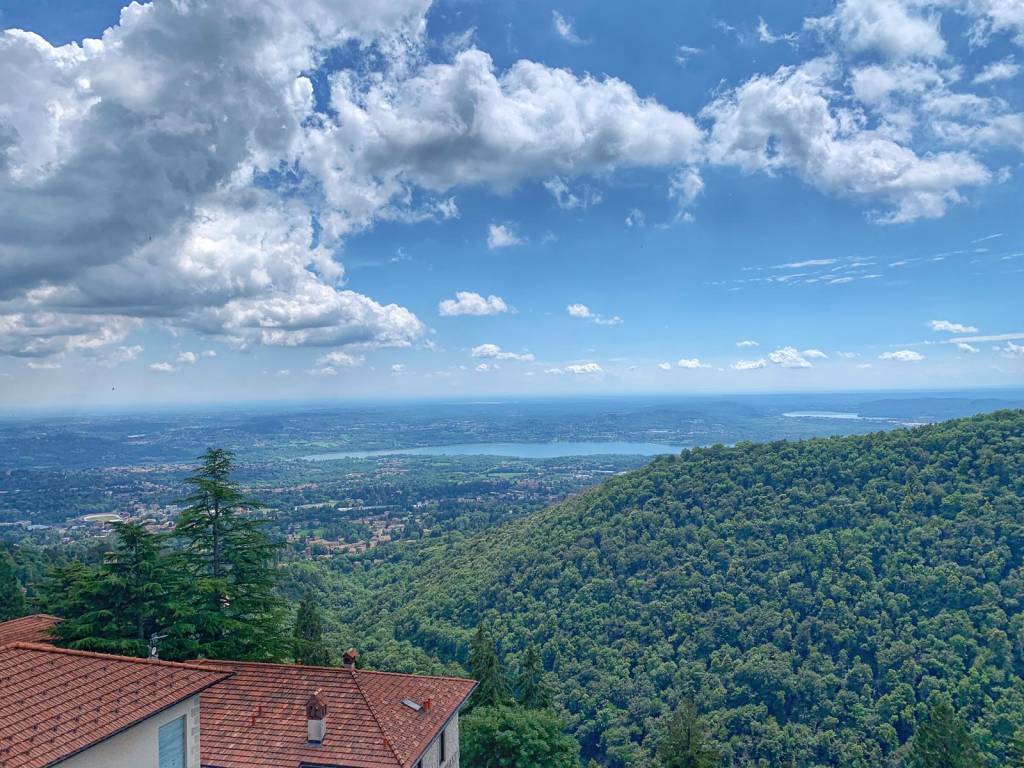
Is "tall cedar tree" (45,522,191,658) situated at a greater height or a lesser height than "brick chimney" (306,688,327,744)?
greater

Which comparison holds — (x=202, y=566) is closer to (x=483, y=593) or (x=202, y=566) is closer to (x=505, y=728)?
(x=505, y=728)

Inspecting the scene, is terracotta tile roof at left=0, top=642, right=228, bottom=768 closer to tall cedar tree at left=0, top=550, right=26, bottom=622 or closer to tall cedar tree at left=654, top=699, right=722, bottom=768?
tall cedar tree at left=654, top=699, right=722, bottom=768

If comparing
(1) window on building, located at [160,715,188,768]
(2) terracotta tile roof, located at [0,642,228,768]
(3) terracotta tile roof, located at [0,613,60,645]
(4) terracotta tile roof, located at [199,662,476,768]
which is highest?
(2) terracotta tile roof, located at [0,642,228,768]

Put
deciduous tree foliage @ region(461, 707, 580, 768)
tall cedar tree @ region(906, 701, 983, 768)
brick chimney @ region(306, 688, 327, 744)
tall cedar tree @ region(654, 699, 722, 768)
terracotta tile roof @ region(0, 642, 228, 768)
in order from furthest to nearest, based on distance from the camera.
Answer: tall cedar tree @ region(906, 701, 983, 768) → tall cedar tree @ region(654, 699, 722, 768) → deciduous tree foliage @ region(461, 707, 580, 768) → brick chimney @ region(306, 688, 327, 744) → terracotta tile roof @ region(0, 642, 228, 768)

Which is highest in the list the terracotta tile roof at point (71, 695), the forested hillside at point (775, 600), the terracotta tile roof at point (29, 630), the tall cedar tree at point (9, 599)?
the terracotta tile roof at point (71, 695)

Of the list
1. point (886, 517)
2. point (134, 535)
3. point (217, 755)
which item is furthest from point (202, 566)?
point (886, 517)

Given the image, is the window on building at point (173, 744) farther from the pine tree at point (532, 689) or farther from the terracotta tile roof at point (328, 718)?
the pine tree at point (532, 689)

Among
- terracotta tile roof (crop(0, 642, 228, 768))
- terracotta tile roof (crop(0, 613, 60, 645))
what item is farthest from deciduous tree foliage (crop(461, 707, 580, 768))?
terracotta tile roof (crop(0, 613, 60, 645))

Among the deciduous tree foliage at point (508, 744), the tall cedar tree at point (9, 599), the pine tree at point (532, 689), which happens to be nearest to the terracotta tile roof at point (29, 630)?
the tall cedar tree at point (9, 599)
